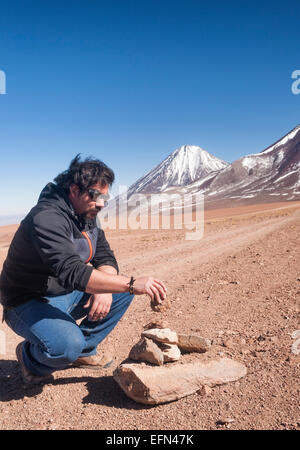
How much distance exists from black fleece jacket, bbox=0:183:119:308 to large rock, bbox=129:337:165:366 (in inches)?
32.5

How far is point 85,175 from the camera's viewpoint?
294cm

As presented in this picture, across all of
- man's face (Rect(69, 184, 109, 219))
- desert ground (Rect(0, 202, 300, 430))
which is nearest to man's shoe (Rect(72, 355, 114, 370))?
desert ground (Rect(0, 202, 300, 430))

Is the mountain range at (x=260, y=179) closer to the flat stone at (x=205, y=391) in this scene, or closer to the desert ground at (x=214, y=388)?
the desert ground at (x=214, y=388)

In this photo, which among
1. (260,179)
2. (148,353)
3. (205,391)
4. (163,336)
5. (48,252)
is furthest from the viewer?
(260,179)

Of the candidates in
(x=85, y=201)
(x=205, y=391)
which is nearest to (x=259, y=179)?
(x=85, y=201)

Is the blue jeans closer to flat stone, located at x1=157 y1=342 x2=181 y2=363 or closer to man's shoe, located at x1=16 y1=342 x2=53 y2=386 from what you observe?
man's shoe, located at x1=16 y1=342 x2=53 y2=386

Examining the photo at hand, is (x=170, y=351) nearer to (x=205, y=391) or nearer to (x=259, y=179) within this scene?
(x=205, y=391)

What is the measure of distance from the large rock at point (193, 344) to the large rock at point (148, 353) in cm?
31

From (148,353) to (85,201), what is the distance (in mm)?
1411

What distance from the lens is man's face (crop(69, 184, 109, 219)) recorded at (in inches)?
116

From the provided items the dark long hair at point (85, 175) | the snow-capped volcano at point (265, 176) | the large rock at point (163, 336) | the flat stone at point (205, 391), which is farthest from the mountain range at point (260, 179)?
the flat stone at point (205, 391)

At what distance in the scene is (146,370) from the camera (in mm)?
2785
